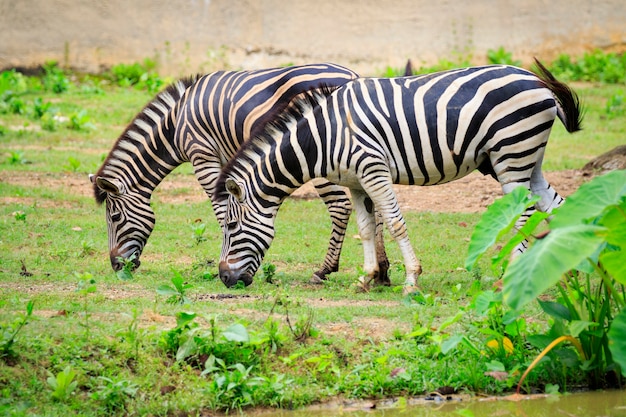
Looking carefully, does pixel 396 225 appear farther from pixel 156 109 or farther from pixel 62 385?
pixel 62 385

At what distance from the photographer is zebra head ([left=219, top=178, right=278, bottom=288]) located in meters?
8.54

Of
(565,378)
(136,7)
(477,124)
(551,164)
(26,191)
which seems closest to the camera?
(565,378)

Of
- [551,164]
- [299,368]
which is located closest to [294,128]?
[299,368]

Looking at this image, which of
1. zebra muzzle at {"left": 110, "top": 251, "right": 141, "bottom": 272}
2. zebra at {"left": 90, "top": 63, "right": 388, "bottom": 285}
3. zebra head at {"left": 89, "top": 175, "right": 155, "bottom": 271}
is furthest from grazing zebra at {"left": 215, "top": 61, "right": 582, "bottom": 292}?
zebra head at {"left": 89, "top": 175, "right": 155, "bottom": 271}

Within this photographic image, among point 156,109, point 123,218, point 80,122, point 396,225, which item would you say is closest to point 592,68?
point 80,122

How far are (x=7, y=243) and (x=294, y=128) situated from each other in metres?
4.02

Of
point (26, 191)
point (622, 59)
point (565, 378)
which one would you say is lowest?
point (565, 378)

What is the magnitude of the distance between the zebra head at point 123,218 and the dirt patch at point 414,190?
3.08 m

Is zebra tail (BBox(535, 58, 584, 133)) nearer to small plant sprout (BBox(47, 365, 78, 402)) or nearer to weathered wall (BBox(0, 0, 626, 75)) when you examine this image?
small plant sprout (BBox(47, 365, 78, 402))

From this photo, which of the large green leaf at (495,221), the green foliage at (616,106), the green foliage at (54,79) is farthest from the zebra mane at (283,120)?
the green foliage at (54,79)

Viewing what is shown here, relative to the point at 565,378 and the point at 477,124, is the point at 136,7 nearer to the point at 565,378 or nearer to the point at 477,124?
the point at 477,124

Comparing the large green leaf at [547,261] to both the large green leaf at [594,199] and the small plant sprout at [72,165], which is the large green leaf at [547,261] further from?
the small plant sprout at [72,165]

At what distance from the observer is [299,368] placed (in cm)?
653

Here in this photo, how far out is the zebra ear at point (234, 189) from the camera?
8.40 metres
